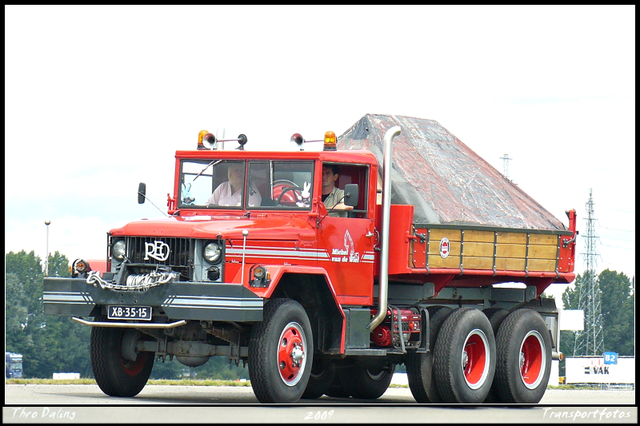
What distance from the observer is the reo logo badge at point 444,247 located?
56.3 ft

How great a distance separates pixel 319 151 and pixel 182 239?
232 centimetres

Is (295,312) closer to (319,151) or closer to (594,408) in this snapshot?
(319,151)

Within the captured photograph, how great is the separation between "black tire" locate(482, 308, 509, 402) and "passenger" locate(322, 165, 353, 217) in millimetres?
3521

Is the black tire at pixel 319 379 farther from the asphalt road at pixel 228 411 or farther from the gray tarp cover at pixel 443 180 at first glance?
the gray tarp cover at pixel 443 180

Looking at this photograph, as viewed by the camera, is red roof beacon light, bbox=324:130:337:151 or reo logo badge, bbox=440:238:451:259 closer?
red roof beacon light, bbox=324:130:337:151

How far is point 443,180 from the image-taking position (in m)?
18.6

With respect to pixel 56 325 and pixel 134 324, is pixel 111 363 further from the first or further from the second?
pixel 56 325

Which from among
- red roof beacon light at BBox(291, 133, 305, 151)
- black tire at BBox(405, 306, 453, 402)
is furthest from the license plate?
black tire at BBox(405, 306, 453, 402)

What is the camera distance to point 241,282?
14.5m

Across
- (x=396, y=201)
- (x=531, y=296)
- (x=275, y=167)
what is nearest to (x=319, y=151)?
(x=275, y=167)

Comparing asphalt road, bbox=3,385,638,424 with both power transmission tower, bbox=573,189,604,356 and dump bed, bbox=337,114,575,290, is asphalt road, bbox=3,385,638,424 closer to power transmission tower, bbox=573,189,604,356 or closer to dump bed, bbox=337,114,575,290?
dump bed, bbox=337,114,575,290

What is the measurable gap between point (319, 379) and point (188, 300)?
5079 mm

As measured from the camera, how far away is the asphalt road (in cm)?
1252

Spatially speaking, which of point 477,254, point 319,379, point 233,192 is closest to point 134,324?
point 233,192
